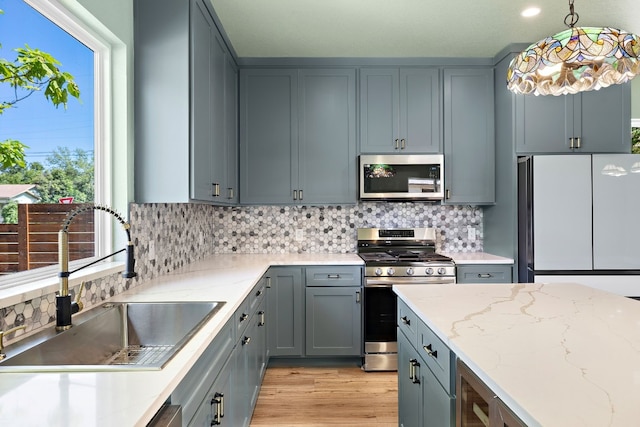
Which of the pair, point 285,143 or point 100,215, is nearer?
point 100,215

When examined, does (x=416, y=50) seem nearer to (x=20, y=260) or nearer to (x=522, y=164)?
(x=522, y=164)

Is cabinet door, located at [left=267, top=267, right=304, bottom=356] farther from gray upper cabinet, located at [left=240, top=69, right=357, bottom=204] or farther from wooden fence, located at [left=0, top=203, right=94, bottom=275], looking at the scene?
wooden fence, located at [left=0, top=203, right=94, bottom=275]

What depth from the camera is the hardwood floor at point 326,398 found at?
97.7 inches

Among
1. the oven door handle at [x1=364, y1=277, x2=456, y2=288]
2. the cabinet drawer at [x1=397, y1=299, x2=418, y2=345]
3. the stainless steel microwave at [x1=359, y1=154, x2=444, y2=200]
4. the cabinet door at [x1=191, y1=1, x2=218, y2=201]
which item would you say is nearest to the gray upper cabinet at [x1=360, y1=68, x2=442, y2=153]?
the stainless steel microwave at [x1=359, y1=154, x2=444, y2=200]

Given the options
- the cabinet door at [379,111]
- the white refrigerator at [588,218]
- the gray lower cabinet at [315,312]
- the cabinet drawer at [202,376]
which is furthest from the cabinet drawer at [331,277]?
the cabinet drawer at [202,376]

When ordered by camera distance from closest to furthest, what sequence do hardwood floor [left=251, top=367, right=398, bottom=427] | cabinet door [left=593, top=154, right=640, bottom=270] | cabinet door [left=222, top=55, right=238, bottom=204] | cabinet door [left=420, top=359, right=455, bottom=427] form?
cabinet door [left=420, top=359, right=455, bottom=427] → hardwood floor [left=251, top=367, right=398, bottom=427] → cabinet door [left=593, top=154, right=640, bottom=270] → cabinet door [left=222, top=55, right=238, bottom=204]

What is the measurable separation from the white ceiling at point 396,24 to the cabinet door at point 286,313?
184cm

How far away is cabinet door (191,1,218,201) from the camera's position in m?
2.23

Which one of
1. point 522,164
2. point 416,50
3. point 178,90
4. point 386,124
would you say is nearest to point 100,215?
point 178,90

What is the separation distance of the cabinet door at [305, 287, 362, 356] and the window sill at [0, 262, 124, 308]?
1724mm

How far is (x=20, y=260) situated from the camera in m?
1.47

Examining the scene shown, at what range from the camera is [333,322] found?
327 cm

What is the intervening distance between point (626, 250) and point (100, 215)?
354 centimetres

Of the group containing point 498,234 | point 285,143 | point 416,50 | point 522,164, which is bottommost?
point 498,234
